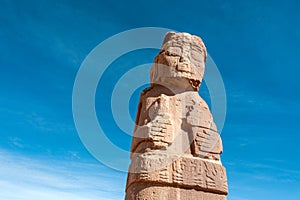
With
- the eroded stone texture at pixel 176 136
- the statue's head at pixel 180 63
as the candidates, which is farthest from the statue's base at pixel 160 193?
the statue's head at pixel 180 63

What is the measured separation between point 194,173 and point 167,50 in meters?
2.88

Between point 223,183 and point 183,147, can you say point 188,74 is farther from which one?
point 223,183

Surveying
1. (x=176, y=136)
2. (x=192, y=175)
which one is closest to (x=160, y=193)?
(x=192, y=175)

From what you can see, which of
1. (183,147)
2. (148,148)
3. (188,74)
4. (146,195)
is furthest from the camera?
(188,74)

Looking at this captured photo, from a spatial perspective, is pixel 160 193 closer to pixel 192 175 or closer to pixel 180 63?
pixel 192 175

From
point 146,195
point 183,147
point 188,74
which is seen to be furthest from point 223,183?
point 188,74

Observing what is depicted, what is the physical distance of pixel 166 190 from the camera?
18.9 ft

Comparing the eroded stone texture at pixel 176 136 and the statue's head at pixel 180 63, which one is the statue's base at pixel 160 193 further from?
the statue's head at pixel 180 63

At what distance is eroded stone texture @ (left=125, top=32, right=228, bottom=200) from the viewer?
19.1 ft

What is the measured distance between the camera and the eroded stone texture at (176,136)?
19.1ft

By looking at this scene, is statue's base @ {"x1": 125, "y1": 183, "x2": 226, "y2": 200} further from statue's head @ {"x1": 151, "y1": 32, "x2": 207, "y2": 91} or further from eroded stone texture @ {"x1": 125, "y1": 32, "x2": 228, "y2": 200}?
statue's head @ {"x1": 151, "y1": 32, "x2": 207, "y2": 91}

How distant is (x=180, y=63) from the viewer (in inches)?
279

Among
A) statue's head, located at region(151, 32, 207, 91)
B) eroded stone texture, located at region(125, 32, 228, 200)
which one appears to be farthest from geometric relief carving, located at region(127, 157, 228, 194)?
statue's head, located at region(151, 32, 207, 91)

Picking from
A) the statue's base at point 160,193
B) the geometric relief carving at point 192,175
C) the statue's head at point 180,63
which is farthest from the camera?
the statue's head at point 180,63
